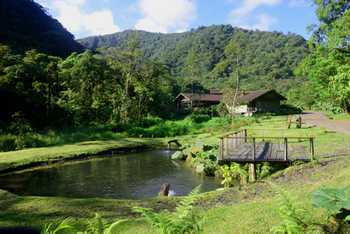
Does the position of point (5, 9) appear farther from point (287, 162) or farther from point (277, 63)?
point (277, 63)

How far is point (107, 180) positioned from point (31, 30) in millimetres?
41326

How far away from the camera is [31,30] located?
1970 inches

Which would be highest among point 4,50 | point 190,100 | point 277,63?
point 277,63

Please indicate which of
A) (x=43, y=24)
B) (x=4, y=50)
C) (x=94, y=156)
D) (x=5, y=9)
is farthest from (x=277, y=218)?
(x=43, y=24)

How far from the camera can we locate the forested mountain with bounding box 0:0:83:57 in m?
43.0

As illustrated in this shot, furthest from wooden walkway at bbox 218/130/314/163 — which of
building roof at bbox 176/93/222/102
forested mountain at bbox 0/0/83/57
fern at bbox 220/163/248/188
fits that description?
building roof at bbox 176/93/222/102

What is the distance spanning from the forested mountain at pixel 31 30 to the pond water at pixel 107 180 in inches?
1045

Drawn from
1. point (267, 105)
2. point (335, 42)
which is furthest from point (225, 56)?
point (335, 42)

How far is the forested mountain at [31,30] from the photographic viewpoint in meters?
Answer: 43.0

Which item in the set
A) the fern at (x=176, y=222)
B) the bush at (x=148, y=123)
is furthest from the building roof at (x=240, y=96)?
the fern at (x=176, y=222)

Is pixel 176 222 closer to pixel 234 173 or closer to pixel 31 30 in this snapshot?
pixel 234 173

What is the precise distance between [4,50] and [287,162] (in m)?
24.8

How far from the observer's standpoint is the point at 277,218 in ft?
20.1

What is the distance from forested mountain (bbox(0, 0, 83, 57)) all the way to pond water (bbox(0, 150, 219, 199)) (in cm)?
2654
